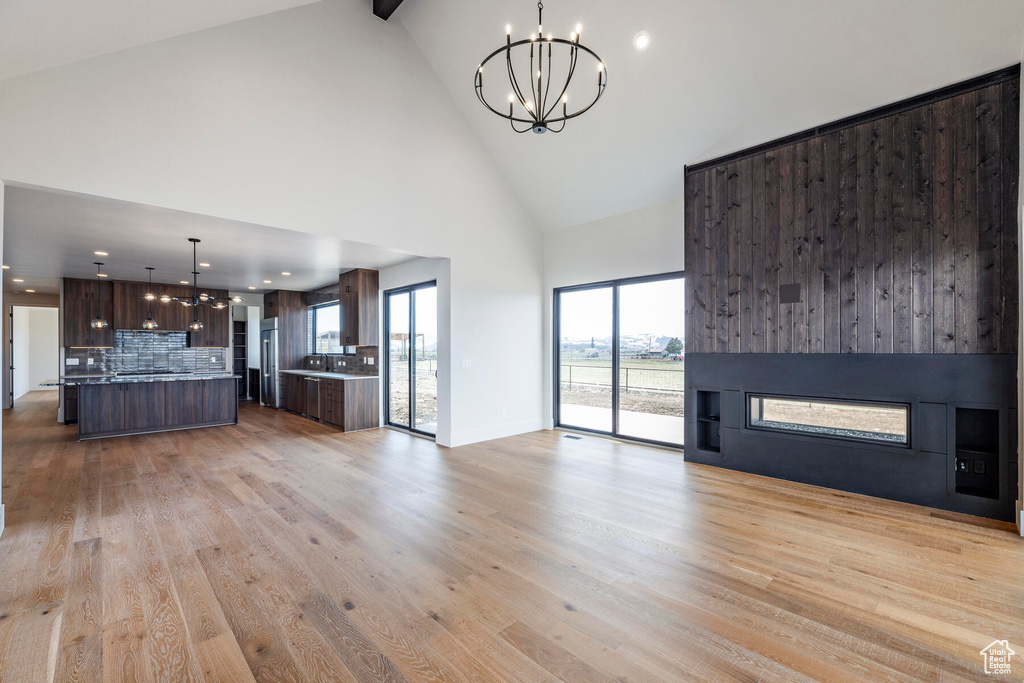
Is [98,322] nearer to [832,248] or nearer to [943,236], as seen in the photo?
[832,248]

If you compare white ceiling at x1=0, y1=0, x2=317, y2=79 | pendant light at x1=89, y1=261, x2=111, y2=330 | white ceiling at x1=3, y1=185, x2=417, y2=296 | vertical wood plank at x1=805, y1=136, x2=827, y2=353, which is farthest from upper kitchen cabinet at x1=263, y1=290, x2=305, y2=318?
vertical wood plank at x1=805, y1=136, x2=827, y2=353

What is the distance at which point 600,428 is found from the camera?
6461mm

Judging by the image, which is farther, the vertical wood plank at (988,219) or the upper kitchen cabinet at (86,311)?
the upper kitchen cabinet at (86,311)

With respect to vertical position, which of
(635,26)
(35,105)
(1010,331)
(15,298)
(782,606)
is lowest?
(782,606)

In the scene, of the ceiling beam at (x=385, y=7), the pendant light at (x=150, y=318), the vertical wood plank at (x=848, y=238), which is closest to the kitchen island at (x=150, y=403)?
the pendant light at (x=150, y=318)

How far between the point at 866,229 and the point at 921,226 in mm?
363

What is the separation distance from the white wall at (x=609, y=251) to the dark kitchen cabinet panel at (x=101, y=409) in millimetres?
6500

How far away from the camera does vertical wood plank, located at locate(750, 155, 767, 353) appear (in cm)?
454

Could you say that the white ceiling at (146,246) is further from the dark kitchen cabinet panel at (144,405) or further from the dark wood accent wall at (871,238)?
the dark wood accent wall at (871,238)

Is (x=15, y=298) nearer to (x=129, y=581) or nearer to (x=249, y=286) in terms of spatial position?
(x=249, y=286)

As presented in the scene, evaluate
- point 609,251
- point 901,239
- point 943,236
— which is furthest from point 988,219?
point 609,251

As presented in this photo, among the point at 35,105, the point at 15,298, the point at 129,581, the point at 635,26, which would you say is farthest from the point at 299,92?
the point at 15,298

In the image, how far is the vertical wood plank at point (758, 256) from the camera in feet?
14.9

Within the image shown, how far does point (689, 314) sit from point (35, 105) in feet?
19.4
